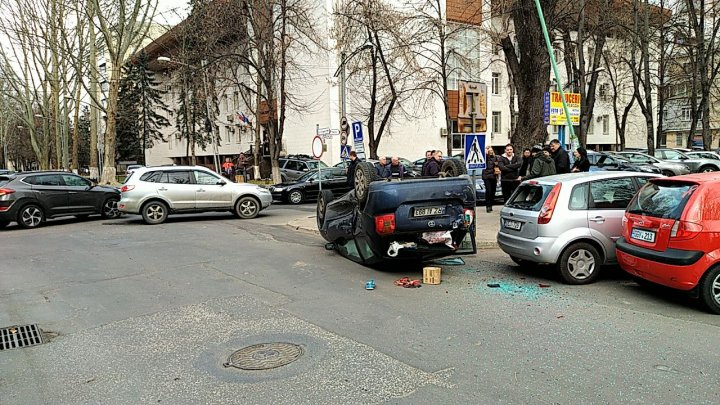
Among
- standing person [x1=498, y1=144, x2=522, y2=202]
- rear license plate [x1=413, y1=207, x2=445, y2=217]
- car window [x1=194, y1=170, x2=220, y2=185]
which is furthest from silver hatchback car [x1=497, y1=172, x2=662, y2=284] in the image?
car window [x1=194, y1=170, x2=220, y2=185]

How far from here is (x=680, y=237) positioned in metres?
5.81

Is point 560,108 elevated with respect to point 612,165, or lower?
elevated

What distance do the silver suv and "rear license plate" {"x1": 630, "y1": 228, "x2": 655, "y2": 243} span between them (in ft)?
38.8

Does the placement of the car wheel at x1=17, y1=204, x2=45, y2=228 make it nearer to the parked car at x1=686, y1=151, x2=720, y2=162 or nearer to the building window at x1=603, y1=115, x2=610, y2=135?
the parked car at x1=686, y1=151, x2=720, y2=162

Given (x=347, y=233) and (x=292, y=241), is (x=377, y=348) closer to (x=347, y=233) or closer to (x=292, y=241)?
(x=347, y=233)

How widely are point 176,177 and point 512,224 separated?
420 inches

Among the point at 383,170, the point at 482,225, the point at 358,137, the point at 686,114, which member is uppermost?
the point at 686,114

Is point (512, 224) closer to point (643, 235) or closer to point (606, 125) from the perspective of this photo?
point (643, 235)

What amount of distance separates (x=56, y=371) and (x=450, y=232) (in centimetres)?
505

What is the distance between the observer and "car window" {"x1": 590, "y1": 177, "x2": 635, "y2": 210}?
294 inches

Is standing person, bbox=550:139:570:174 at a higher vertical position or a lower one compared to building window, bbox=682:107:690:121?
lower

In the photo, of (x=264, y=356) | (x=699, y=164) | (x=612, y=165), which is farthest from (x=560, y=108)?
(x=699, y=164)

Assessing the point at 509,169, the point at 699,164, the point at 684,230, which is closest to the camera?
the point at 684,230

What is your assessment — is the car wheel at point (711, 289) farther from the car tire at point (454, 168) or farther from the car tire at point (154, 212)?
the car tire at point (154, 212)
